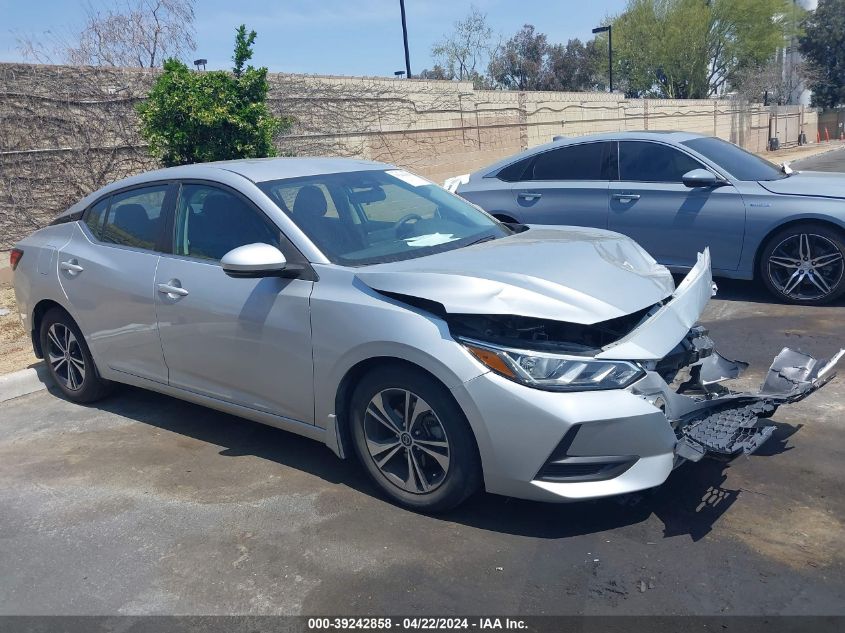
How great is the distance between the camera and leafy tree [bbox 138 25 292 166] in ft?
27.5

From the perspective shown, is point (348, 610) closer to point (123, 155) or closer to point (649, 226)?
point (649, 226)

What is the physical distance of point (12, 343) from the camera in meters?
7.15

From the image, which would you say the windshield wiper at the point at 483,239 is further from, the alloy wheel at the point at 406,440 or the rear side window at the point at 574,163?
the rear side window at the point at 574,163

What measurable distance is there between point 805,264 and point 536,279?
4.48 m

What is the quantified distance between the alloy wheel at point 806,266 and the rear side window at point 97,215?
18.2 feet

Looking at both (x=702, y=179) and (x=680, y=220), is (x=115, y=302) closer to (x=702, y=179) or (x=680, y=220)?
(x=680, y=220)

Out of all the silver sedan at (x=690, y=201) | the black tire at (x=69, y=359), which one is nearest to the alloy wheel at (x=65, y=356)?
the black tire at (x=69, y=359)

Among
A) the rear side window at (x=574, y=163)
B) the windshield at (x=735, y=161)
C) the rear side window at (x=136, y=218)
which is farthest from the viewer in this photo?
the rear side window at (x=574, y=163)

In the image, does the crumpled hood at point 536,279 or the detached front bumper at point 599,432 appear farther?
the crumpled hood at point 536,279

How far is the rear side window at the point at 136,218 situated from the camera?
4879 mm

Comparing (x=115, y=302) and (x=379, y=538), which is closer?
(x=379, y=538)

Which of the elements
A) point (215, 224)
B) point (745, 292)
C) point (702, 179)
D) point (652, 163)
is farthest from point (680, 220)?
point (215, 224)

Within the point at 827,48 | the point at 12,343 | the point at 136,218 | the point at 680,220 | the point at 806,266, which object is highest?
the point at 827,48

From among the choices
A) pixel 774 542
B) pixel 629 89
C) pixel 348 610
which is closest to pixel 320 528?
pixel 348 610
